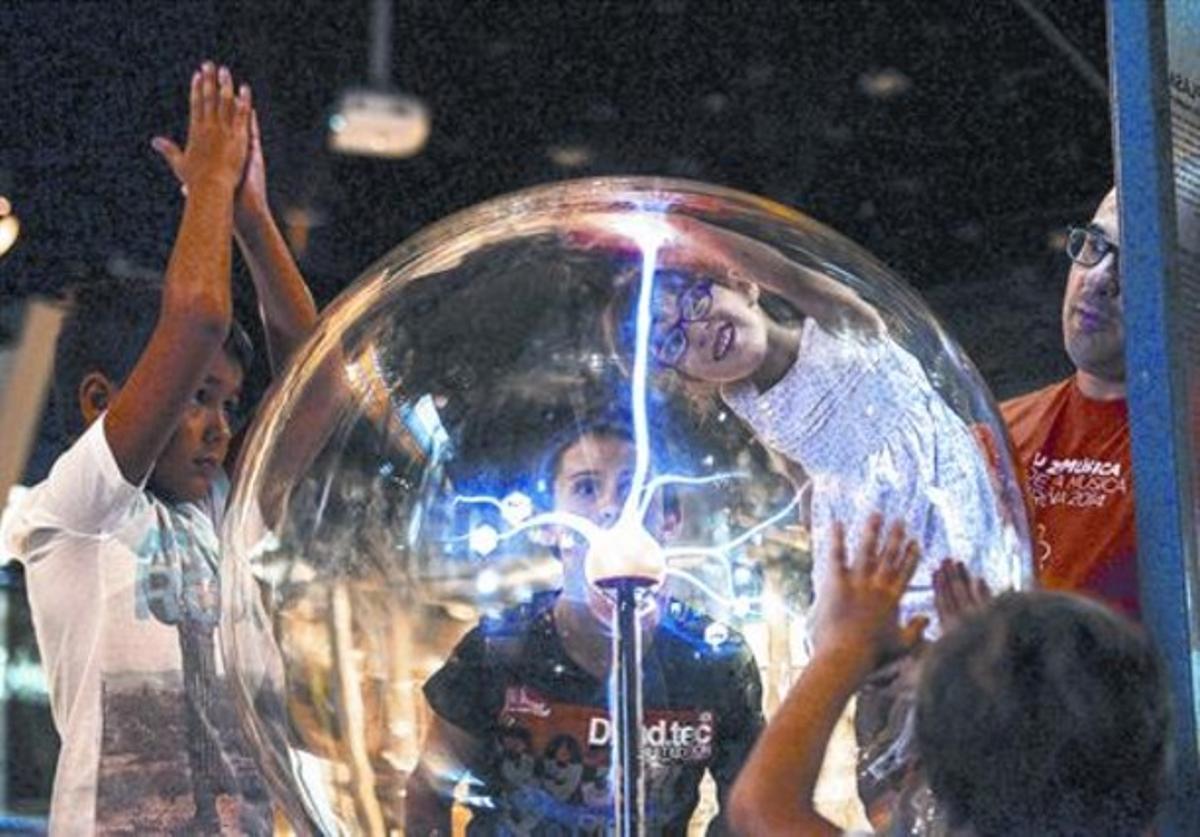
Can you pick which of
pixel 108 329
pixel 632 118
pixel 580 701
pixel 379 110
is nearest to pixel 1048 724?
pixel 580 701

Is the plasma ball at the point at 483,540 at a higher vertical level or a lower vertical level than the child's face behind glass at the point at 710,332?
lower

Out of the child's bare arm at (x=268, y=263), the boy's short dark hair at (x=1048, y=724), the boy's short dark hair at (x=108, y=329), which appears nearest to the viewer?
the boy's short dark hair at (x=1048, y=724)

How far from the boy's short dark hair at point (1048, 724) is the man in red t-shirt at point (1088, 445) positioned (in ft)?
1.80

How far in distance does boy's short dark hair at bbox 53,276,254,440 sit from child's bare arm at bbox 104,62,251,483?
327 millimetres

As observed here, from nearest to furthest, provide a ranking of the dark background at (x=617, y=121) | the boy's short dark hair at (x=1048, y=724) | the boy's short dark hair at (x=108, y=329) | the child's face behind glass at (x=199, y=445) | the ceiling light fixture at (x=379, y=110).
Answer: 1. the boy's short dark hair at (x=1048, y=724)
2. the child's face behind glass at (x=199, y=445)
3. the boy's short dark hair at (x=108, y=329)
4. the dark background at (x=617, y=121)
5. the ceiling light fixture at (x=379, y=110)

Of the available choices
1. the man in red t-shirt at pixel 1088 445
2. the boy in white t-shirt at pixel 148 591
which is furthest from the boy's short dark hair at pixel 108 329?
the man in red t-shirt at pixel 1088 445

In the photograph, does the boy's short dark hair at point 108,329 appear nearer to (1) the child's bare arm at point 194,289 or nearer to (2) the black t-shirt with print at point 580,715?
(1) the child's bare arm at point 194,289

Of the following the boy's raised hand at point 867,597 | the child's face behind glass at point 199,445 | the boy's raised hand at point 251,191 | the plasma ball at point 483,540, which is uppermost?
the boy's raised hand at point 251,191

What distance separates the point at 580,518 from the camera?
1.04 m

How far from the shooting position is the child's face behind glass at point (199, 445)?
1.95m

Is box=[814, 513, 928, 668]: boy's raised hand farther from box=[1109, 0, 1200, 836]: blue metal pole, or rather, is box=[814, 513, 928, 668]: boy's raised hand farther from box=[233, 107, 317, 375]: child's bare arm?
box=[233, 107, 317, 375]: child's bare arm

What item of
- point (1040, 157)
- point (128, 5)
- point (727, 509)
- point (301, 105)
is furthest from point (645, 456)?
point (1040, 157)

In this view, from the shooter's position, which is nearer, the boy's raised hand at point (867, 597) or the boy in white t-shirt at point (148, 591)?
the boy's raised hand at point (867, 597)

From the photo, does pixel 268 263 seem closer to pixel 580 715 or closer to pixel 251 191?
pixel 251 191
